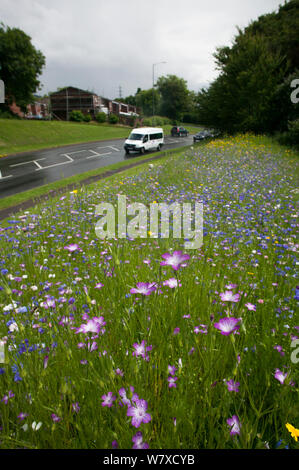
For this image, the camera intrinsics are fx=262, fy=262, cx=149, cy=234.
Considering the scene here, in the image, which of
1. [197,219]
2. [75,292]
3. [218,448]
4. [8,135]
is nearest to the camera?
[218,448]

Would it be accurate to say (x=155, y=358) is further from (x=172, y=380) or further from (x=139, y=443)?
(x=139, y=443)

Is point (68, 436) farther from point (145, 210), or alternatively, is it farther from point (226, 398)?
point (145, 210)

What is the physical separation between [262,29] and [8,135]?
105ft

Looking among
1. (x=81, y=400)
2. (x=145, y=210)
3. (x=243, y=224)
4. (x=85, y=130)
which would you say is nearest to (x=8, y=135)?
(x=85, y=130)

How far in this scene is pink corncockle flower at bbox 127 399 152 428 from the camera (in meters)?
0.92

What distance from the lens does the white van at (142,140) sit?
77.0ft

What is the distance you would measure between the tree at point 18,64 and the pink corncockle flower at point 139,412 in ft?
154

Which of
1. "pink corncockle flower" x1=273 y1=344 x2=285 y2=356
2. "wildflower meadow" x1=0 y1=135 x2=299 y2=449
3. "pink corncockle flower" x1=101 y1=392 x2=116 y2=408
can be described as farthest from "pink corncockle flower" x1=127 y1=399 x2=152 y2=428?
"pink corncockle flower" x1=273 y1=344 x2=285 y2=356

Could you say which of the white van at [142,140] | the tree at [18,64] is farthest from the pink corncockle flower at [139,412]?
the tree at [18,64]

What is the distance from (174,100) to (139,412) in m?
101

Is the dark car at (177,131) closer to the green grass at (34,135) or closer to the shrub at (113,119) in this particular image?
the green grass at (34,135)

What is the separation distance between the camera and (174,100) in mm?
89625

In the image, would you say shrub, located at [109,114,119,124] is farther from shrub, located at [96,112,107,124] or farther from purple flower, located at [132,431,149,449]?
purple flower, located at [132,431,149,449]
